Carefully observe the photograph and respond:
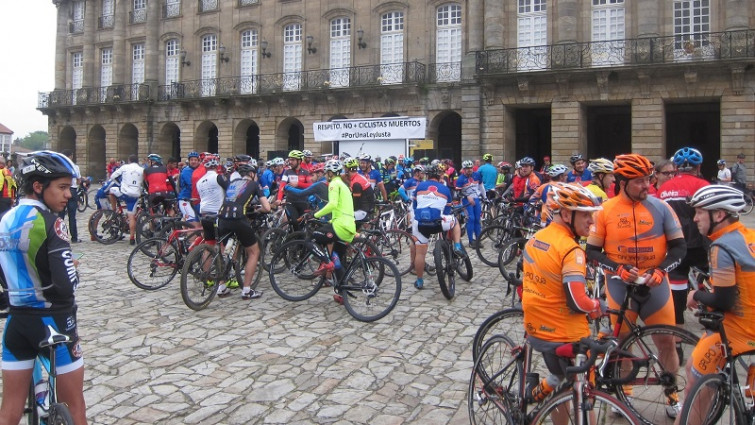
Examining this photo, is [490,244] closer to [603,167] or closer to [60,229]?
[603,167]

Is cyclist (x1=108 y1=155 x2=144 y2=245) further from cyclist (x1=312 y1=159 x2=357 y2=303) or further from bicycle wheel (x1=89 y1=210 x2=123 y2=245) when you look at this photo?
cyclist (x1=312 y1=159 x2=357 y2=303)

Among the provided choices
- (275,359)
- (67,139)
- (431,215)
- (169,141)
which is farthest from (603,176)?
(67,139)

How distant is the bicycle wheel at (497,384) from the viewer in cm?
367

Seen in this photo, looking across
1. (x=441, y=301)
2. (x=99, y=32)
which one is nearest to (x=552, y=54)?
(x=441, y=301)

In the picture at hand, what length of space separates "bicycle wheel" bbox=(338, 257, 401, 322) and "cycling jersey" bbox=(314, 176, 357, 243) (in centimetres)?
51

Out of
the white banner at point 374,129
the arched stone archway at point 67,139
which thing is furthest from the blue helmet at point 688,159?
the arched stone archway at point 67,139

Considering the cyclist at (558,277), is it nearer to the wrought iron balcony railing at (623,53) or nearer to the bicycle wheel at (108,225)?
the bicycle wheel at (108,225)

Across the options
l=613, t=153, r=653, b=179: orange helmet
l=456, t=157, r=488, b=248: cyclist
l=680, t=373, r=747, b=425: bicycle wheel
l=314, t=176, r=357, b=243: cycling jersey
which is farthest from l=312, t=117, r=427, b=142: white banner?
l=680, t=373, r=747, b=425: bicycle wheel

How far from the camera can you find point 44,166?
3.07m

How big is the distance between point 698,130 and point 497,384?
85.5 feet

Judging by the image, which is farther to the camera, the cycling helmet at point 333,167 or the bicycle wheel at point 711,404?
the cycling helmet at point 333,167

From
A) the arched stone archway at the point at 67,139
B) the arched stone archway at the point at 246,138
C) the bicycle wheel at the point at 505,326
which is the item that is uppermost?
the arched stone archway at the point at 67,139

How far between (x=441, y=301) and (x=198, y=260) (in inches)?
131

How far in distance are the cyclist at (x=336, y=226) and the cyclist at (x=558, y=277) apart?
4.42 meters
